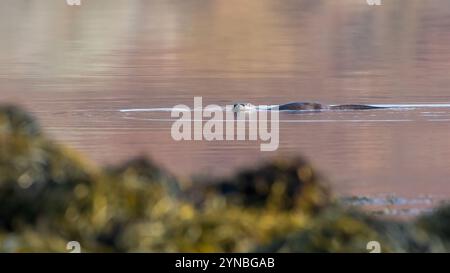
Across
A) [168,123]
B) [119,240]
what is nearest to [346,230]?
[119,240]

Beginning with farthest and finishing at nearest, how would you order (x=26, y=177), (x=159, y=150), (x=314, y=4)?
(x=314, y=4)
(x=159, y=150)
(x=26, y=177)

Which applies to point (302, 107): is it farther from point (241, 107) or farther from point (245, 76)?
point (245, 76)

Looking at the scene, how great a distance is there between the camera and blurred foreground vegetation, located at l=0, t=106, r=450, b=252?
230 inches

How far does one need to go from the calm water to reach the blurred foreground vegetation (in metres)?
1.87

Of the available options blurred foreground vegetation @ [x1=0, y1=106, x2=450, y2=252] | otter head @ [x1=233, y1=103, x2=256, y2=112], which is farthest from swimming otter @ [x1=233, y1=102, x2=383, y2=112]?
blurred foreground vegetation @ [x1=0, y1=106, x2=450, y2=252]

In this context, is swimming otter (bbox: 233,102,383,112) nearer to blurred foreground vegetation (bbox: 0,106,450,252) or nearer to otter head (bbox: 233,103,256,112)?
otter head (bbox: 233,103,256,112)

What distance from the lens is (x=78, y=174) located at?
6371mm

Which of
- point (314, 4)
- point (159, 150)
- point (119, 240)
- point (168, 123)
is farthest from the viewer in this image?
point (314, 4)

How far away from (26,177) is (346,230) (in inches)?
57.6

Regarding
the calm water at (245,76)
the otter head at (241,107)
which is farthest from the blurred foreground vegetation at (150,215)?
the otter head at (241,107)

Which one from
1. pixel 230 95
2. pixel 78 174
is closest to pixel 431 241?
pixel 78 174

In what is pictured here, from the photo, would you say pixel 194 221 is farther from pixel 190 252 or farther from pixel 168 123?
pixel 168 123

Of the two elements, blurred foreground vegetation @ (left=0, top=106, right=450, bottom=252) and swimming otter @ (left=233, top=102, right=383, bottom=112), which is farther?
swimming otter @ (left=233, top=102, right=383, bottom=112)

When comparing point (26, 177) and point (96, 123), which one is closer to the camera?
point (26, 177)
